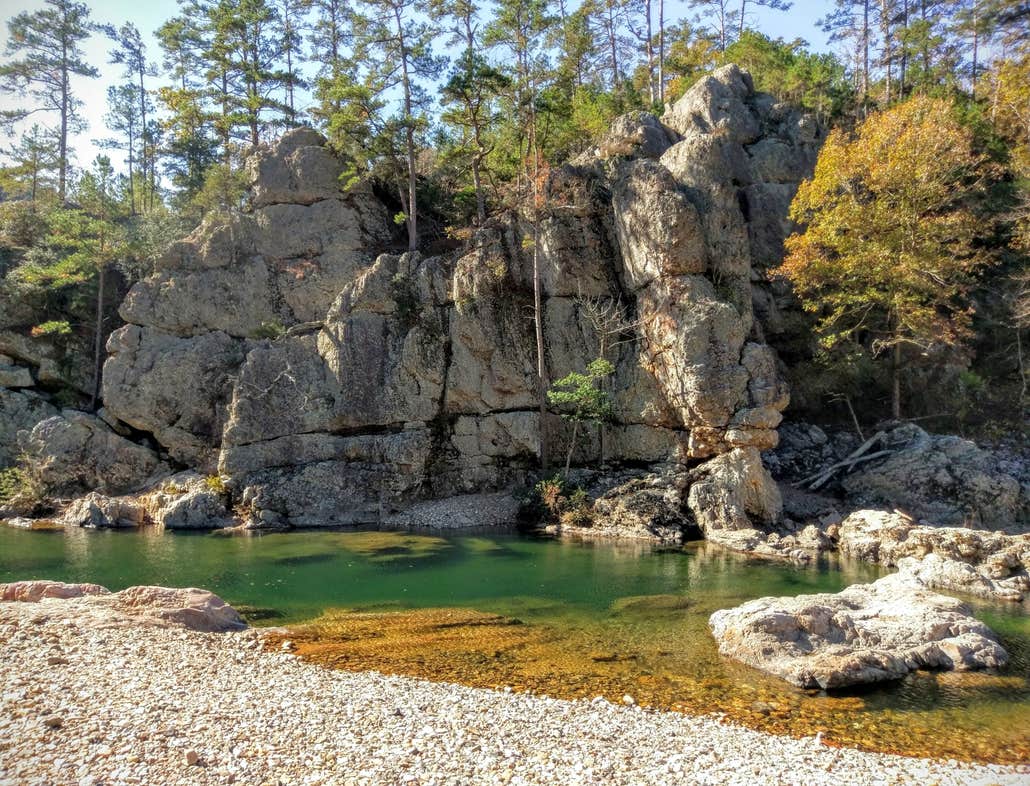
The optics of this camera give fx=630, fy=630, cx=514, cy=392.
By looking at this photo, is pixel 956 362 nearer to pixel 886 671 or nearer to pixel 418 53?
pixel 886 671

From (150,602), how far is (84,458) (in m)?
22.4

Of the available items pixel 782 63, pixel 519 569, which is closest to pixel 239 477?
pixel 519 569

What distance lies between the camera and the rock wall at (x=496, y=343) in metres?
26.3

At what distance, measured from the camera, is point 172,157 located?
A: 161 ft

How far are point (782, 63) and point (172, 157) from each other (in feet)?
146

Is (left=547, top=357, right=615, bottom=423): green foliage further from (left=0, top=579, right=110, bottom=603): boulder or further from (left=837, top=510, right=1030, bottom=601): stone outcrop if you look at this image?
(left=0, top=579, right=110, bottom=603): boulder

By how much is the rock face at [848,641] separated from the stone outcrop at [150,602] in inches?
402

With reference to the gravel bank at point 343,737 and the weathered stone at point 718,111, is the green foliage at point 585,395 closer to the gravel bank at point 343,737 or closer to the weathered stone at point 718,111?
the weathered stone at point 718,111

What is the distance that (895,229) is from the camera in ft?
87.3

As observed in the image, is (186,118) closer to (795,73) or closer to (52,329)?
(52,329)

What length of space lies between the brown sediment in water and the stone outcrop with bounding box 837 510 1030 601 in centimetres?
654

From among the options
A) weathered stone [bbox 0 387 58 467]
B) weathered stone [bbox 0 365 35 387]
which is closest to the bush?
weathered stone [bbox 0 387 58 467]

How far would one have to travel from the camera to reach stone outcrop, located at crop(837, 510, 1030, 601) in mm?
16406

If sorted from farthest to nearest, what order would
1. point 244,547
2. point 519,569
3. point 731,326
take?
point 731,326 → point 244,547 → point 519,569
